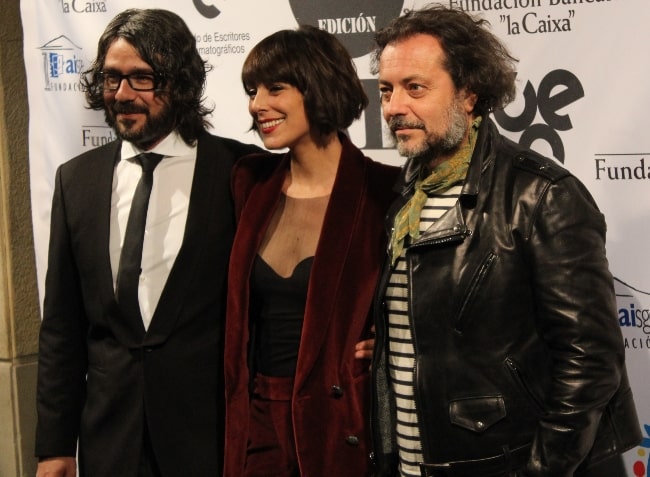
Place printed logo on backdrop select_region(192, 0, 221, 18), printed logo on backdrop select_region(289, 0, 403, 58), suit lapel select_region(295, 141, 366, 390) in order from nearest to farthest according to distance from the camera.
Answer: suit lapel select_region(295, 141, 366, 390), printed logo on backdrop select_region(289, 0, 403, 58), printed logo on backdrop select_region(192, 0, 221, 18)

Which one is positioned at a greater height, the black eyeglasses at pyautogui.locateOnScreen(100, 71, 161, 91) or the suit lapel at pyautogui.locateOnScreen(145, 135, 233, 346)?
the black eyeglasses at pyautogui.locateOnScreen(100, 71, 161, 91)

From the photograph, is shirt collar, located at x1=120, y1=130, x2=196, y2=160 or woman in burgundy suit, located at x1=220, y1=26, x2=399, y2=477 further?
shirt collar, located at x1=120, y1=130, x2=196, y2=160

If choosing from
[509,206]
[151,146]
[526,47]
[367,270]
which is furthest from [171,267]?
[526,47]

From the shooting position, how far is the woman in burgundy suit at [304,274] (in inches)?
104

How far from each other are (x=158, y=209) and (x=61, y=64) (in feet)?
4.71

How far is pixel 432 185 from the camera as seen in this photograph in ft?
7.82

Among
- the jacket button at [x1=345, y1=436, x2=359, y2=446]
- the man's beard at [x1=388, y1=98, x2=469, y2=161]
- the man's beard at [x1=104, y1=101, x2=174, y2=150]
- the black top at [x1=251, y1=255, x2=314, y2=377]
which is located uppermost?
the man's beard at [x1=104, y1=101, x2=174, y2=150]

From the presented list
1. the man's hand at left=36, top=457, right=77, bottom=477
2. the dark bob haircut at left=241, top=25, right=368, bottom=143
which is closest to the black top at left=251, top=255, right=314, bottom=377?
the dark bob haircut at left=241, top=25, right=368, bottom=143

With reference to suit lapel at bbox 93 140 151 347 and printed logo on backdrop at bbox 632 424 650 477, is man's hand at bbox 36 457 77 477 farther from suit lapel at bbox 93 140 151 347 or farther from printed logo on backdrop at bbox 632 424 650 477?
printed logo on backdrop at bbox 632 424 650 477

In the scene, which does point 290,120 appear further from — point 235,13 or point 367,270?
point 235,13

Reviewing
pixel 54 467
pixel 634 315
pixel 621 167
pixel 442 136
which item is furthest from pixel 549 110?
pixel 54 467

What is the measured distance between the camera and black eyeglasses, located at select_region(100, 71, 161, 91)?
296 cm

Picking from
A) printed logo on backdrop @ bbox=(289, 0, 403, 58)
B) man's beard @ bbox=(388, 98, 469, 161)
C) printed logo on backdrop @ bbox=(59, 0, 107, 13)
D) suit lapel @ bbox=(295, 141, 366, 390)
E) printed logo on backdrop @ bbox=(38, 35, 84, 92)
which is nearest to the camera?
man's beard @ bbox=(388, 98, 469, 161)

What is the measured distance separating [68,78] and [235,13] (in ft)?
2.82
